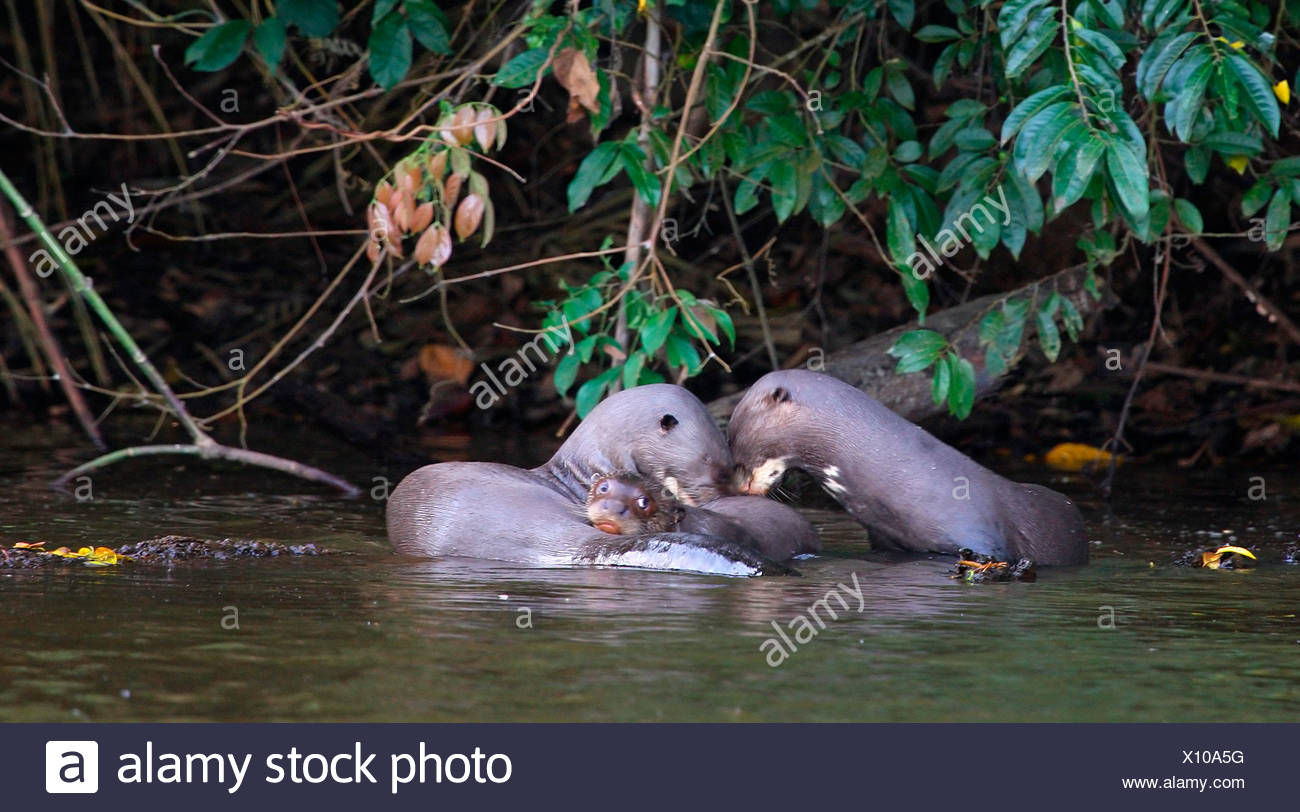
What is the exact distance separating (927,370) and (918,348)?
118cm

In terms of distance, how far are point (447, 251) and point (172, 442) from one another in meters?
2.78

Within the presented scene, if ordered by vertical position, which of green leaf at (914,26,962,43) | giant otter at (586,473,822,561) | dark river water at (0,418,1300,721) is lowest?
dark river water at (0,418,1300,721)

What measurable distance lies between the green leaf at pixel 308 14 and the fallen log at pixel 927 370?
2.03 meters

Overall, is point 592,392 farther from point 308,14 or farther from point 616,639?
point 616,639

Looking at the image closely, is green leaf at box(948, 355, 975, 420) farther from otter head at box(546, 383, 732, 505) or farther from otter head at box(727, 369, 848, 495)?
otter head at box(546, 383, 732, 505)

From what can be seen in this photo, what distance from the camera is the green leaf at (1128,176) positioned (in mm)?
3924

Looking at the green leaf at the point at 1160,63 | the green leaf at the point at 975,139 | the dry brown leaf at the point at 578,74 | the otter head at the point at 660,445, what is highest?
the dry brown leaf at the point at 578,74

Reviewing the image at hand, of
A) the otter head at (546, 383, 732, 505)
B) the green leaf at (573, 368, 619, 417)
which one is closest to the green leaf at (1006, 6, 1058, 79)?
the otter head at (546, 383, 732, 505)

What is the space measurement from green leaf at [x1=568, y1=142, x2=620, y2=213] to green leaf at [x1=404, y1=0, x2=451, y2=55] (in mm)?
554

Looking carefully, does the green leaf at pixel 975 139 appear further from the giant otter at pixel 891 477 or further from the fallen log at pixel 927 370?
the fallen log at pixel 927 370

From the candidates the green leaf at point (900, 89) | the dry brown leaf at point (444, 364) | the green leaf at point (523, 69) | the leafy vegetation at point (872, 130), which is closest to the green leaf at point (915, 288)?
the leafy vegetation at point (872, 130)

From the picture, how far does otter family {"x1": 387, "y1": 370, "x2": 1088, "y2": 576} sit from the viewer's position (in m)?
4.59

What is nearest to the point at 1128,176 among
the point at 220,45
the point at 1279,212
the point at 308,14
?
the point at 1279,212

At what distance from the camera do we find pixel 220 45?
195 inches
